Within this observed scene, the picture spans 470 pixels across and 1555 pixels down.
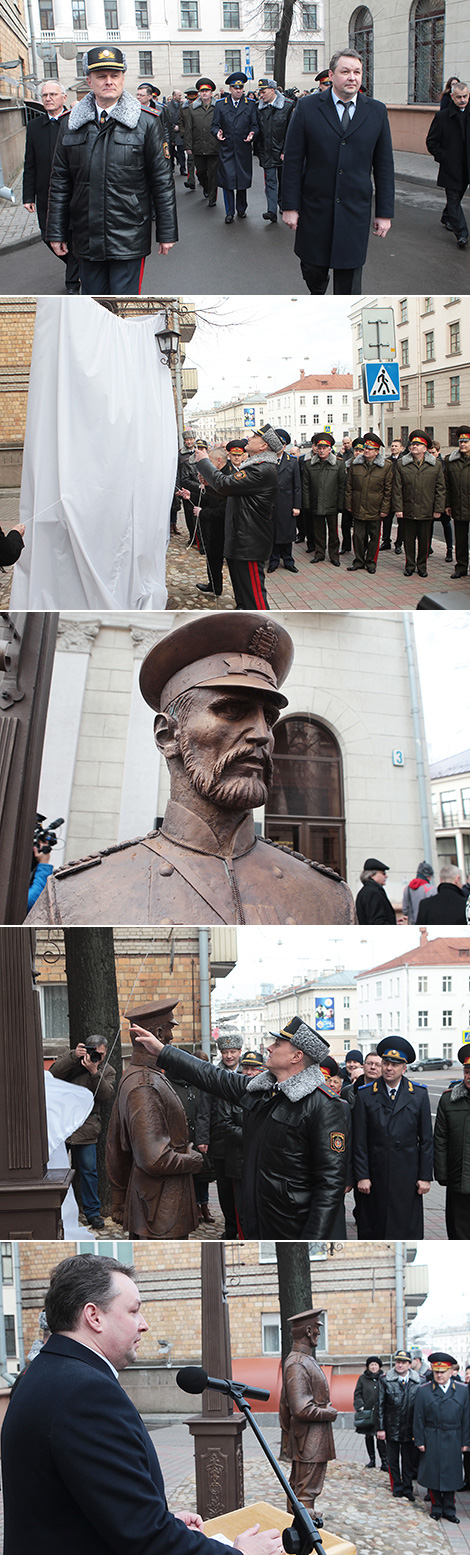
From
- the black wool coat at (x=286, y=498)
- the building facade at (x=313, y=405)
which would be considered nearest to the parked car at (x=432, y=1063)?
the black wool coat at (x=286, y=498)

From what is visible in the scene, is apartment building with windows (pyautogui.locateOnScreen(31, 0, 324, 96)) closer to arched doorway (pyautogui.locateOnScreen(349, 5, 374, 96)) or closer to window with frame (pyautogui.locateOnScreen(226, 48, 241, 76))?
window with frame (pyautogui.locateOnScreen(226, 48, 241, 76))

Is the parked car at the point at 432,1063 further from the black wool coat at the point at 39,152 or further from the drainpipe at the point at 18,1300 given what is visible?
the black wool coat at the point at 39,152

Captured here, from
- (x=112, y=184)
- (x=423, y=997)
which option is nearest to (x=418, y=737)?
(x=423, y=997)

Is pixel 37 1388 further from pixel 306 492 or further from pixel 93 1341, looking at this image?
pixel 306 492

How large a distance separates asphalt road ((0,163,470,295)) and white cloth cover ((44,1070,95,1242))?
3196mm

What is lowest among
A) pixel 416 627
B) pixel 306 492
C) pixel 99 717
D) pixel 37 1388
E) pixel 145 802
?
pixel 37 1388

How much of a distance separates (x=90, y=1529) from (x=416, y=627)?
3.35 metres

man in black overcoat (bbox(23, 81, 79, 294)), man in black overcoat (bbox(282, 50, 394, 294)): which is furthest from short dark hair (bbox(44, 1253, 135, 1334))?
man in black overcoat (bbox(23, 81, 79, 294))

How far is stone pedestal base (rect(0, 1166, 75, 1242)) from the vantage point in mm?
4492

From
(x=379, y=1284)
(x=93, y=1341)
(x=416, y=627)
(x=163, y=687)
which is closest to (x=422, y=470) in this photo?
(x=416, y=627)

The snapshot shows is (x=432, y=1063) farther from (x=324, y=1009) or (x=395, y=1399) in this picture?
(x=395, y=1399)

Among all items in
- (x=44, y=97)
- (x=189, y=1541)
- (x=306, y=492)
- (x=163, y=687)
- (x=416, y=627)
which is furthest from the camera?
(x=44, y=97)

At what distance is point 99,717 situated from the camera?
459 cm

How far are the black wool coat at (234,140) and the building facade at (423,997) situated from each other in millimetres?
3713
